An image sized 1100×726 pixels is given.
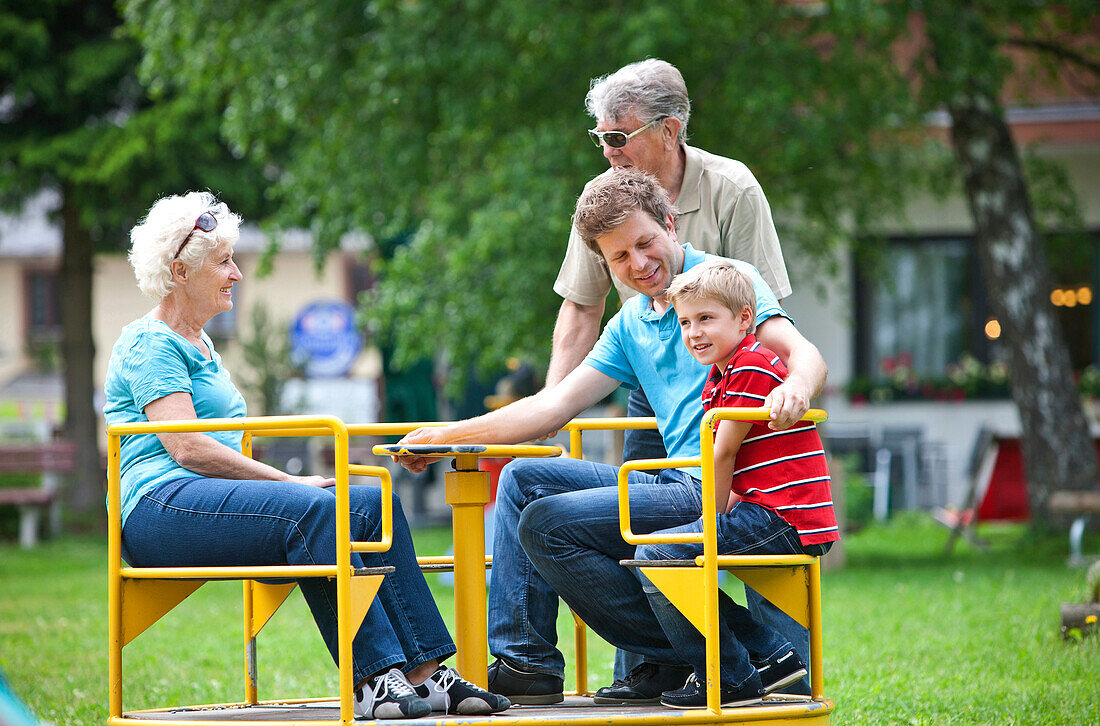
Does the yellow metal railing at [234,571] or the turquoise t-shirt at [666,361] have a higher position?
the turquoise t-shirt at [666,361]

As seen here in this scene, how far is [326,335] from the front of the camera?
77.0 feet

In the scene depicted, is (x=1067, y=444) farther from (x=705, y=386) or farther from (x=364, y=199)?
(x=705, y=386)

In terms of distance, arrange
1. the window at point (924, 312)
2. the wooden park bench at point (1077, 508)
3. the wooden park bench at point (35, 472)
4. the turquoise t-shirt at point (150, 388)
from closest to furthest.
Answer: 1. the turquoise t-shirt at point (150, 388)
2. the wooden park bench at point (1077, 508)
3. the wooden park bench at point (35, 472)
4. the window at point (924, 312)

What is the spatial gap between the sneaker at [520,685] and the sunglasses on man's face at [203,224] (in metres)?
1.42

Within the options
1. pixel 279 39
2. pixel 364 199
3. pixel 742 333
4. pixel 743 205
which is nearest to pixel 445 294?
pixel 364 199

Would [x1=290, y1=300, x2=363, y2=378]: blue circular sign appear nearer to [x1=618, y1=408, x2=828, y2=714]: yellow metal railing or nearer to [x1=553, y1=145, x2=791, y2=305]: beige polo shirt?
[x1=553, y1=145, x2=791, y2=305]: beige polo shirt

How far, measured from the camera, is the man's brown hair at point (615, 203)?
11.5ft

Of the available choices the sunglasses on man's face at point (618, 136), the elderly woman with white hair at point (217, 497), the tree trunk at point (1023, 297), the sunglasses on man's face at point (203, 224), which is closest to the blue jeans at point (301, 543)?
the elderly woman with white hair at point (217, 497)

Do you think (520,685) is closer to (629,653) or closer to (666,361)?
(629,653)

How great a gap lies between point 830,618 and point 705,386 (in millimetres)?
4535

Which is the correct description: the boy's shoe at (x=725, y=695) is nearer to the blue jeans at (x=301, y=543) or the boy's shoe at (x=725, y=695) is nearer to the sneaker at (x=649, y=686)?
the sneaker at (x=649, y=686)

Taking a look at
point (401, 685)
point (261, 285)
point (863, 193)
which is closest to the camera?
point (401, 685)

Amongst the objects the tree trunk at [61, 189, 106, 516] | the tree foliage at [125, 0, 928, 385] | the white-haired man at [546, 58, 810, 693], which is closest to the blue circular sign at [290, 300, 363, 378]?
the tree trunk at [61, 189, 106, 516]

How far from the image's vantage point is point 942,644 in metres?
6.56
